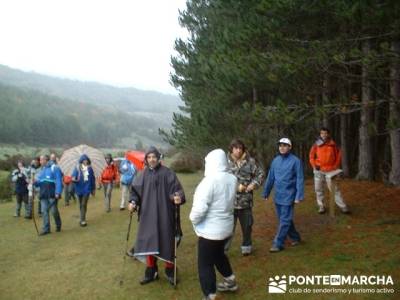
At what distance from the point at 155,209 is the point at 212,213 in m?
1.40

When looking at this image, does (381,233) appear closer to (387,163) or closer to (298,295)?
(298,295)

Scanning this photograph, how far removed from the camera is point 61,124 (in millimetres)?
108250

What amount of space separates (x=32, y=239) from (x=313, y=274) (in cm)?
760

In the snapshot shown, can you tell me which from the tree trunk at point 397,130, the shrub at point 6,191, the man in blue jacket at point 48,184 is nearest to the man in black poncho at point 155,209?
the tree trunk at point 397,130

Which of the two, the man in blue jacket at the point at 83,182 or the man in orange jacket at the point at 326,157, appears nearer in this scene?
the man in orange jacket at the point at 326,157

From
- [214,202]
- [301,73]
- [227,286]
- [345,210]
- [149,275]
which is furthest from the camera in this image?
[345,210]

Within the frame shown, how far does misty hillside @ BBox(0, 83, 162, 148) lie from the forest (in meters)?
73.3

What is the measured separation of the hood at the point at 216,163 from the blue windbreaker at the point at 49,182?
6.85m

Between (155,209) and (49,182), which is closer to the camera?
(155,209)

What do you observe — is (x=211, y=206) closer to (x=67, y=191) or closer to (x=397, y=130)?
(x=397, y=130)

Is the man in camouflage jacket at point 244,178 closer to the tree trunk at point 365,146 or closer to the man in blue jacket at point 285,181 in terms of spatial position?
the man in blue jacket at point 285,181

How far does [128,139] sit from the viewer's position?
122m

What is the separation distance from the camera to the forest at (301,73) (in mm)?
7816

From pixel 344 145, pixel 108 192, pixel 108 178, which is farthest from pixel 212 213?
pixel 344 145
